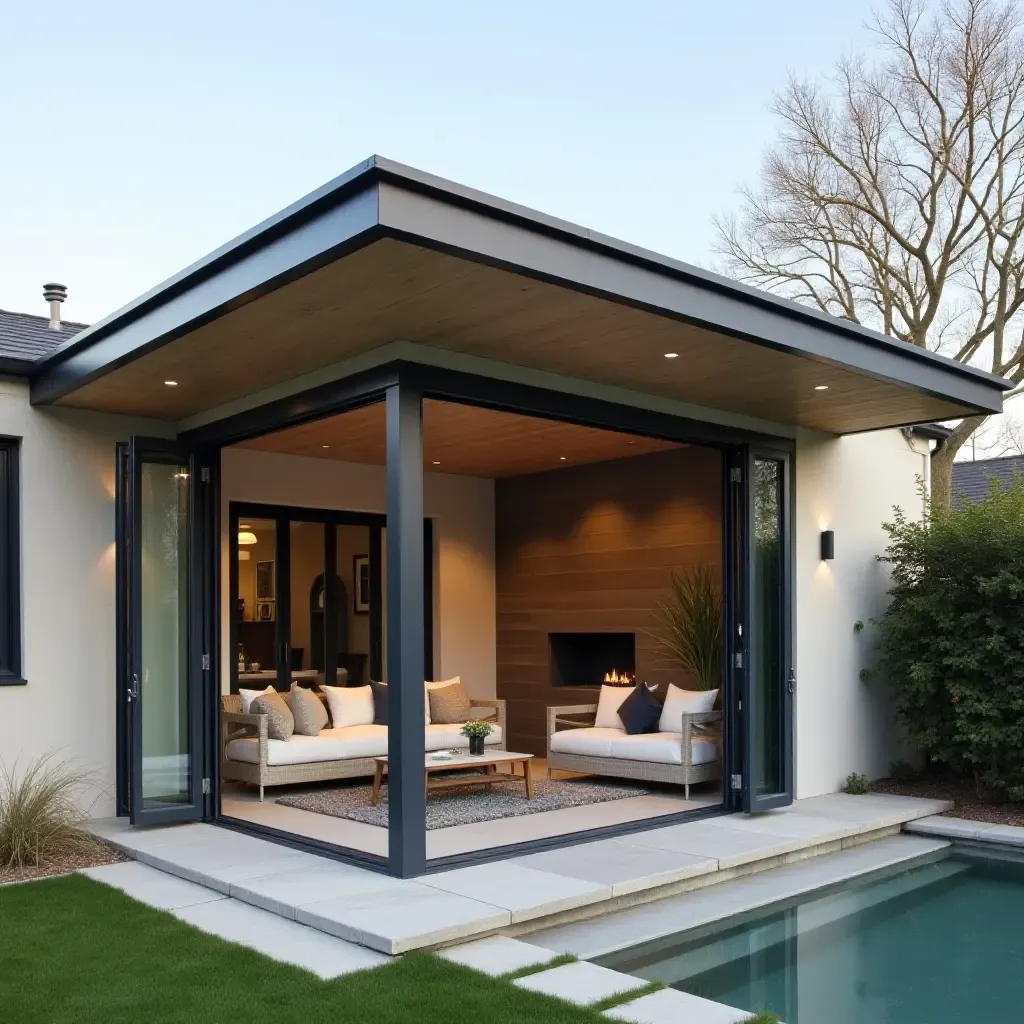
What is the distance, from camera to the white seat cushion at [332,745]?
8281 millimetres

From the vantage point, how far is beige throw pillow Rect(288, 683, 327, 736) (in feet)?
29.0

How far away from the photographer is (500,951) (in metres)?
4.66

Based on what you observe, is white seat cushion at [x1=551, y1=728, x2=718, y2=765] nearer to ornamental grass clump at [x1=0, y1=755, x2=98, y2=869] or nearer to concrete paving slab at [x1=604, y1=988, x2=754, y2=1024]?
ornamental grass clump at [x1=0, y1=755, x2=98, y2=869]

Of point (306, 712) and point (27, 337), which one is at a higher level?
point (27, 337)

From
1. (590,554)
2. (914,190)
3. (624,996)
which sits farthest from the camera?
(914,190)

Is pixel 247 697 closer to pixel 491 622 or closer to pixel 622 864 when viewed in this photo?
pixel 491 622

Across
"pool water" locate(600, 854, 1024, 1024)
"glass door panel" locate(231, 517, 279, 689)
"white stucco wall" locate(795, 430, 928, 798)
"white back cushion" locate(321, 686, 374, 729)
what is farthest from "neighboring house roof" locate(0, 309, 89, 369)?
"white stucco wall" locate(795, 430, 928, 798)

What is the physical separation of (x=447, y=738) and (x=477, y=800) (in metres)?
1.15

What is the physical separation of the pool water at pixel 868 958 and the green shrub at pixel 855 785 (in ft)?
6.87

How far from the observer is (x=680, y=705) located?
28.5 feet

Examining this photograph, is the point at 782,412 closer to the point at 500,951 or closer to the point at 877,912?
the point at 877,912

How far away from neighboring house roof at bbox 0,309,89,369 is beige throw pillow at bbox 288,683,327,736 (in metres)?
3.27

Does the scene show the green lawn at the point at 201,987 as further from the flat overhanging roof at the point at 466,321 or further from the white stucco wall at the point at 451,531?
the white stucco wall at the point at 451,531

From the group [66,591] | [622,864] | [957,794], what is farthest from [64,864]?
[957,794]
